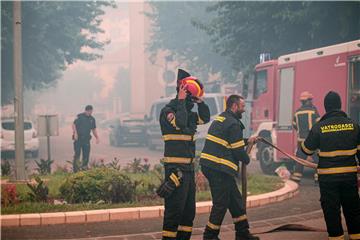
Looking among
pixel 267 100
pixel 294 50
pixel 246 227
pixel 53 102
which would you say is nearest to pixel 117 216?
pixel 246 227

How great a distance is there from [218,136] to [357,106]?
19.4ft

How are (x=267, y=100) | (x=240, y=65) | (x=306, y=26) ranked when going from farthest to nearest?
(x=240, y=65), (x=306, y=26), (x=267, y=100)

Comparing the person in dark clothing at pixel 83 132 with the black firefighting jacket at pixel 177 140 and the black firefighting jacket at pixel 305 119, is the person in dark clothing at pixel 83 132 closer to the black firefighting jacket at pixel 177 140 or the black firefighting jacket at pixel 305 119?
the black firefighting jacket at pixel 305 119

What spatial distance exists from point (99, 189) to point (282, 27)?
10460 millimetres

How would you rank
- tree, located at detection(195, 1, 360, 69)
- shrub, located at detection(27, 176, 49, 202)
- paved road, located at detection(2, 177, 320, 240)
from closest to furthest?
paved road, located at detection(2, 177, 320, 240), shrub, located at detection(27, 176, 49, 202), tree, located at detection(195, 1, 360, 69)

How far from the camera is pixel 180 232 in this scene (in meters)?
5.20

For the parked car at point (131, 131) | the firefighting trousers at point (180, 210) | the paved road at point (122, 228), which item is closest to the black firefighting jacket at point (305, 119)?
the paved road at point (122, 228)

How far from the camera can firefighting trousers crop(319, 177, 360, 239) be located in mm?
5105

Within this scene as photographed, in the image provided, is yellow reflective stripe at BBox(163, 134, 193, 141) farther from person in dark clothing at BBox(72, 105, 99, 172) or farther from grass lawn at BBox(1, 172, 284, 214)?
person in dark clothing at BBox(72, 105, 99, 172)

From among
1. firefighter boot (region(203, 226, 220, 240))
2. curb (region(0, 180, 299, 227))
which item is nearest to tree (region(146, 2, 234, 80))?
curb (region(0, 180, 299, 227))

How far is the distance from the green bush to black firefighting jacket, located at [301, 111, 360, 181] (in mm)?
3992

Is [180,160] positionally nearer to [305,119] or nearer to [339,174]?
[339,174]

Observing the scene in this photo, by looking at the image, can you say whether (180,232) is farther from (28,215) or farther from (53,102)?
(53,102)

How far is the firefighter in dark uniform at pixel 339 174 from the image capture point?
511 cm
